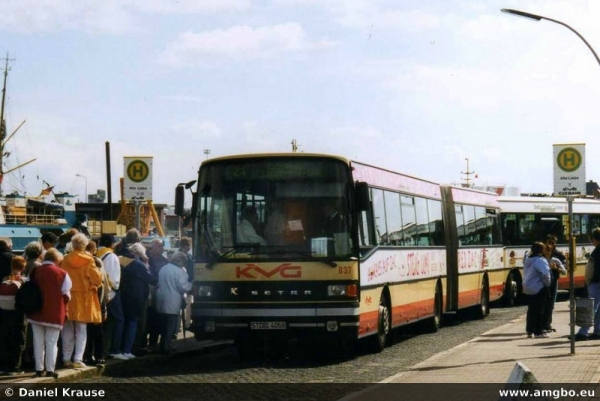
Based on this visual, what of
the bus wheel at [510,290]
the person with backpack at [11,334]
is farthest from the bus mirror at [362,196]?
the bus wheel at [510,290]

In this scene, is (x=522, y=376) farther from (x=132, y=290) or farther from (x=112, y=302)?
(x=132, y=290)

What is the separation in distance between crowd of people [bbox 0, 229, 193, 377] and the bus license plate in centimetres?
159

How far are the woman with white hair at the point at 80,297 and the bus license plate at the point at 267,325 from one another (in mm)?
2814

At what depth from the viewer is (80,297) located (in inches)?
619

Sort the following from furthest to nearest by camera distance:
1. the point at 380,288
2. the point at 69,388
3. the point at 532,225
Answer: the point at 532,225, the point at 380,288, the point at 69,388

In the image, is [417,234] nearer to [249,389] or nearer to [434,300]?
[434,300]

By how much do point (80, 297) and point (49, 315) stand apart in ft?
3.35

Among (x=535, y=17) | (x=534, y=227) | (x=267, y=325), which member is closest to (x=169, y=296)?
(x=267, y=325)

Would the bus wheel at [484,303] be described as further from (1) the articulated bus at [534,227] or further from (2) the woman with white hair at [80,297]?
(2) the woman with white hair at [80,297]

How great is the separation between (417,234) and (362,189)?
5.73 metres

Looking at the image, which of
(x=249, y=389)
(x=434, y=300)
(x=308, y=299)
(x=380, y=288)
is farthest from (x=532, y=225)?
(x=249, y=389)

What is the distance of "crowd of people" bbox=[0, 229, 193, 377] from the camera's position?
14.8 metres

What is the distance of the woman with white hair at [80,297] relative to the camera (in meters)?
15.7

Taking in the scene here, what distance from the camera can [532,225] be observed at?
3706cm
